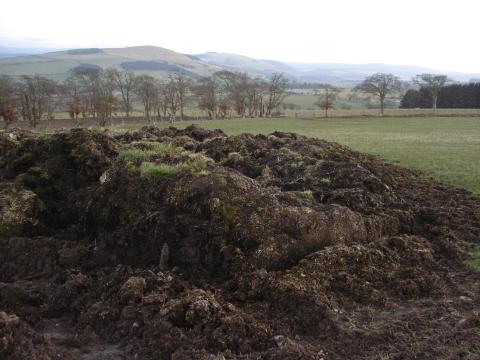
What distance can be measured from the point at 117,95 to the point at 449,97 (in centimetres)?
6763

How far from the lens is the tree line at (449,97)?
3344 inches

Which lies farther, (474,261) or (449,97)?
(449,97)

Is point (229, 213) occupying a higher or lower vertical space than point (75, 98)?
lower

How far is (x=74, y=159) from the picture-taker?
10.5 m

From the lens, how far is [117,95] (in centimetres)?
7200

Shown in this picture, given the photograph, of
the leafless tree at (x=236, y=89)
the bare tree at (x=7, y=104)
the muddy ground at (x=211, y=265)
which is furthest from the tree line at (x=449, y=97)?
the muddy ground at (x=211, y=265)

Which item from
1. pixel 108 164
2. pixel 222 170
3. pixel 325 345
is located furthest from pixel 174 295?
pixel 108 164

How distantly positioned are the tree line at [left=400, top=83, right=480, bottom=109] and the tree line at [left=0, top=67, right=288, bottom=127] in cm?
2933

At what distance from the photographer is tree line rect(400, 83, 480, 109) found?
84938 millimetres

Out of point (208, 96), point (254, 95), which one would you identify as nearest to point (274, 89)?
point (254, 95)

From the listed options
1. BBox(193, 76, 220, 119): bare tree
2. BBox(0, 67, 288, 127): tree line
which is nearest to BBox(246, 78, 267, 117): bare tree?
BBox(0, 67, 288, 127): tree line

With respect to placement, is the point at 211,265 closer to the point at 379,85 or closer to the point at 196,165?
the point at 196,165

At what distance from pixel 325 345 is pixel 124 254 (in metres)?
4.03

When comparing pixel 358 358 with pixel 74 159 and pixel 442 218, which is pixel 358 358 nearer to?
pixel 442 218
